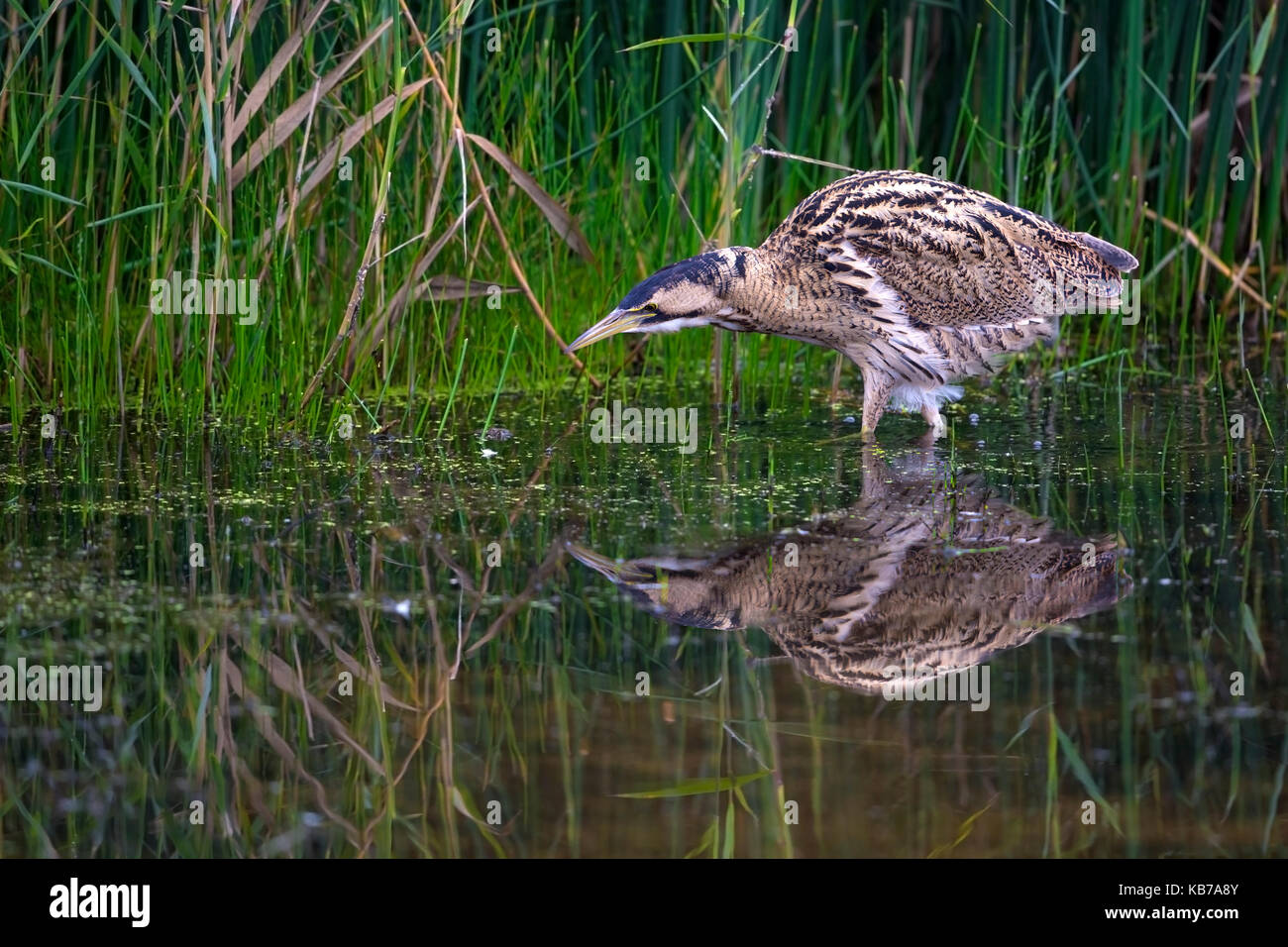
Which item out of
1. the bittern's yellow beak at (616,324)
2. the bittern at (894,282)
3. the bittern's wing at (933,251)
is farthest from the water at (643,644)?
the bittern's wing at (933,251)

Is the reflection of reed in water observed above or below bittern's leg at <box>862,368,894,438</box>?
below

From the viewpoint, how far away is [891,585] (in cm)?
454

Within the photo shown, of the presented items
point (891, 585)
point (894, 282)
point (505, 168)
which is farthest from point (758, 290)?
point (891, 585)

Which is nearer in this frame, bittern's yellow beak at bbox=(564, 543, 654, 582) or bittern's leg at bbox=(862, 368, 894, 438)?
bittern's yellow beak at bbox=(564, 543, 654, 582)

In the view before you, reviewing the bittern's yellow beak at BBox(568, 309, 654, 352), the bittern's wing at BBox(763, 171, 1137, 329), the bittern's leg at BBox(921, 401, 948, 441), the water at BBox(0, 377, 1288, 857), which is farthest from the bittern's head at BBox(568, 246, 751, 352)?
the bittern's leg at BBox(921, 401, 948, 441)

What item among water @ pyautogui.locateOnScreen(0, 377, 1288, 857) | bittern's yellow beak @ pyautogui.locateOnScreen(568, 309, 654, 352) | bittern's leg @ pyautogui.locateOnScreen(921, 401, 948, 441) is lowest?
water @ pyautogui.locateOnScreen(0, 377, 1288, 857)

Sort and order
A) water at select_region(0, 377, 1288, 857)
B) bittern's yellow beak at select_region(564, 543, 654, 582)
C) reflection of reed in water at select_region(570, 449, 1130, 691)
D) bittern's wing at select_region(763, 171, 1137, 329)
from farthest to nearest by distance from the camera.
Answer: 1. bittern's wing at select_region(763, 171, 1137, 329)
2. bittern's yellow beak at select_region(564, 543, 654, 582)
3. reflection of reed in water at select_region(570, 449, 1130, 691)
4. water at select_region(0, 377, 1288, 857)

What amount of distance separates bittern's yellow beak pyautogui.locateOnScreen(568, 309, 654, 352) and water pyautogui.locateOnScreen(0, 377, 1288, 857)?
1.30 feet

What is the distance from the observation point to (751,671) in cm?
393

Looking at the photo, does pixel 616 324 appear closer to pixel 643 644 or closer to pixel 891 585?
pixel 891 585

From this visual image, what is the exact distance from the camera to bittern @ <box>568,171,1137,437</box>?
648cm

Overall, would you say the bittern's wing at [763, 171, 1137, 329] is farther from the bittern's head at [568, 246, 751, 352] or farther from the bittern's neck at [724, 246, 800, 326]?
the bittern's head at [568, 246, 751, 352]
